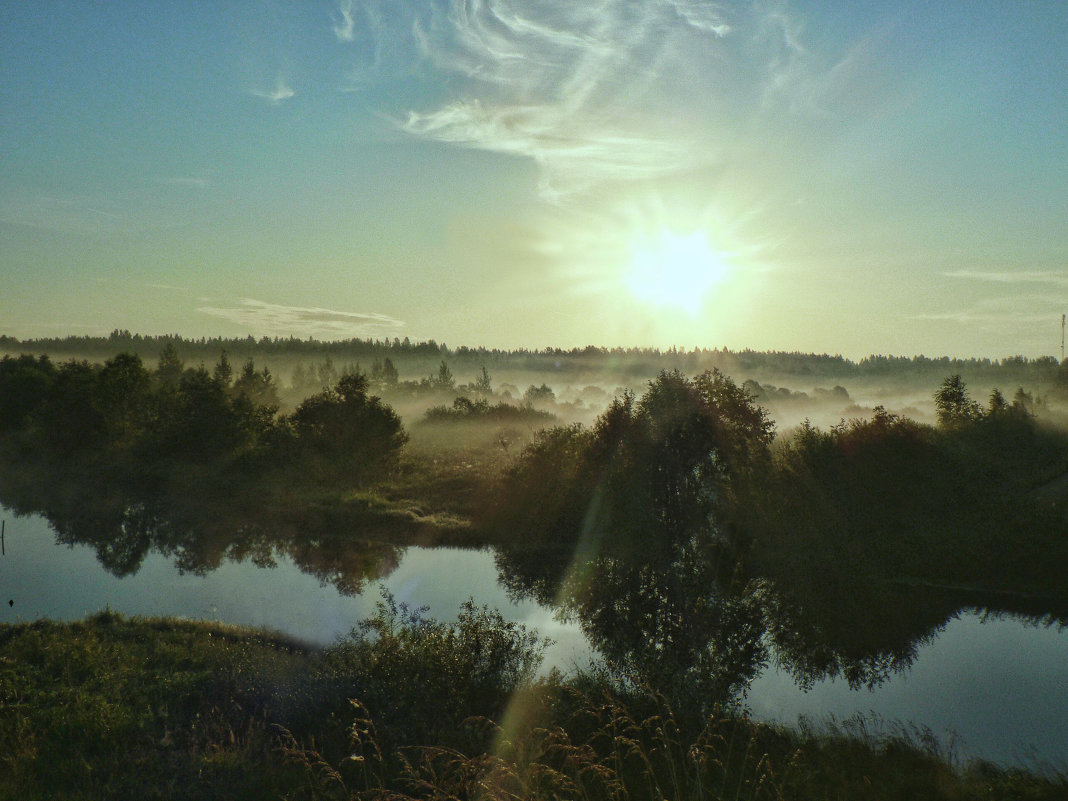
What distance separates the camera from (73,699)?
52.8 feet

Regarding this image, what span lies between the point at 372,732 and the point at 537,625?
1419 cm

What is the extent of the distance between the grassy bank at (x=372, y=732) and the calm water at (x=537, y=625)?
2.49m

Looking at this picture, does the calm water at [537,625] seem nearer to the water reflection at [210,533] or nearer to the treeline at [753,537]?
the water reflection at [210,533]

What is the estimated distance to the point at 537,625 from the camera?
1129 inches

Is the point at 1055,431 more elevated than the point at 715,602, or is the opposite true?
the point at 1055,431

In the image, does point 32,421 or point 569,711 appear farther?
point 32,421

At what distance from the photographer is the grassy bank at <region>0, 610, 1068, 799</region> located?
41.9 feet

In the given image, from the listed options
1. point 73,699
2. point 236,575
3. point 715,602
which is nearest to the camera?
point 73,699

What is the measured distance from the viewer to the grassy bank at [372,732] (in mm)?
12766

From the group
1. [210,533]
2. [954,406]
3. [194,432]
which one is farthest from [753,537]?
[194,432]

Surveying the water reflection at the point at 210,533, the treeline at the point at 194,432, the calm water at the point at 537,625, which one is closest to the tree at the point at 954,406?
the calm water at the point at 537,625

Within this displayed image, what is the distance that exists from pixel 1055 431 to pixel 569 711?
72874 millimetres

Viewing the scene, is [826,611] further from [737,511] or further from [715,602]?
[737,511]

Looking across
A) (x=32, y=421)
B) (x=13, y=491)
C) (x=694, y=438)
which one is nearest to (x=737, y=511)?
(x=694, y=438)
